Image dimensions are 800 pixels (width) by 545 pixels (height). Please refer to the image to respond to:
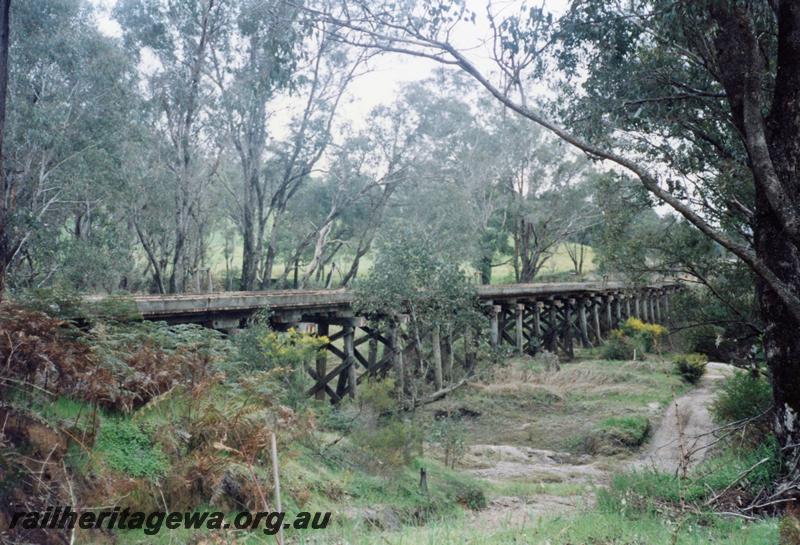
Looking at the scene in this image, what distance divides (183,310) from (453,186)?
22.3m

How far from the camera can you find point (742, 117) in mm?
5766

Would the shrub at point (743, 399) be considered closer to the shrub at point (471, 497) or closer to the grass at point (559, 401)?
the grass at point (559, 401)

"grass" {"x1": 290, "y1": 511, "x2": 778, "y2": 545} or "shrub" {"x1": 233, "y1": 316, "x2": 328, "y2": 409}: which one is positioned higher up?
"shrub" {"x1": 233, "y1": 316, "x2": 328, "y2": 409}

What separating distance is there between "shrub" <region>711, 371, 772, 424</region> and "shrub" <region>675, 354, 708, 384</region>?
25.1ft

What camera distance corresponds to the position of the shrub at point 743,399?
8812mm

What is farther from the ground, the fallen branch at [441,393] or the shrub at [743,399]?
the shrub at [743,399]

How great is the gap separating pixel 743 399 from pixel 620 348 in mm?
14543

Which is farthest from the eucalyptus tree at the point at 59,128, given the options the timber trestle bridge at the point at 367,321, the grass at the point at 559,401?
the grass at the point at 559,401

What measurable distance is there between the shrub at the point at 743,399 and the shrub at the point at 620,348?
13.2 metres

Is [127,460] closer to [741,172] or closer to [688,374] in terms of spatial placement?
[741,172]

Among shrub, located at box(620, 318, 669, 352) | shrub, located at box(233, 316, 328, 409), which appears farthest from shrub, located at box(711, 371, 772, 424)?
shrub, located at box(620, 318, 669, 352)

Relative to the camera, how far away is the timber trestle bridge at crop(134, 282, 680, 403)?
10797mm

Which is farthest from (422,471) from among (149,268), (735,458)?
(149,268)

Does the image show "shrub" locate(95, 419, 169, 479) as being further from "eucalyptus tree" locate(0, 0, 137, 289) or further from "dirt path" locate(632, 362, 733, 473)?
"eucalyptus tree" locate(0, 0, 137, 289)
